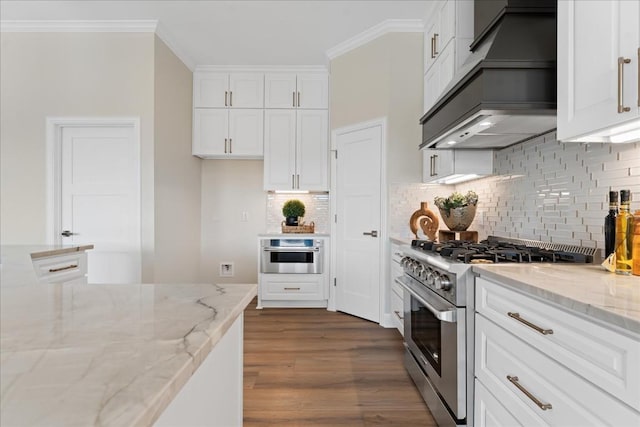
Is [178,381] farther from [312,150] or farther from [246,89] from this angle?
[246,89]

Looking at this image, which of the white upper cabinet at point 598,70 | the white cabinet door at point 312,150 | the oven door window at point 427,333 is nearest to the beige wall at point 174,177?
the white cabinet door at point 312,150

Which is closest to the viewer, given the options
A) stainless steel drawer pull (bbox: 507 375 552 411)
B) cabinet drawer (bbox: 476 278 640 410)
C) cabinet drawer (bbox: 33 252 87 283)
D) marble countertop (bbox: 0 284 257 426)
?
marble countertop (bbox: 0 284 257 426)

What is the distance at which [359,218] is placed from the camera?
12.5ft

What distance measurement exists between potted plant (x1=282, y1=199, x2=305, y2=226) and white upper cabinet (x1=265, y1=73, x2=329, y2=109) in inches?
47.0

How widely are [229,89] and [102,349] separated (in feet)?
14.2

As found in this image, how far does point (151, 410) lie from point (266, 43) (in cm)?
404

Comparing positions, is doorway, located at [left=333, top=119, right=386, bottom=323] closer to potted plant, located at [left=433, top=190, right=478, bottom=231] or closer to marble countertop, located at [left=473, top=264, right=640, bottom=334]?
potted plant, located at [left=433, top=190, right=478, bottom=231]

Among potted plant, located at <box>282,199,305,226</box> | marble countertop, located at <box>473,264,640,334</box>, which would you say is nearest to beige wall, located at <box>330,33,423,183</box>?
potted plant, located at <box>282,199,305,226</box>

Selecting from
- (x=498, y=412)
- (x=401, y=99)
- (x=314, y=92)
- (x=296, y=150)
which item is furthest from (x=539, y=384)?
(x=314, y=92)

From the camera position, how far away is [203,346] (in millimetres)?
633

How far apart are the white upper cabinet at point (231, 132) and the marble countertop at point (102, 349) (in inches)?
143

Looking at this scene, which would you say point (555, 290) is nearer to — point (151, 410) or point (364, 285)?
point (151, 410)

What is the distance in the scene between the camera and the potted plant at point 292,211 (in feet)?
14.9

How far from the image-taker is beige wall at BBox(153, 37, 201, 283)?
3590mm
